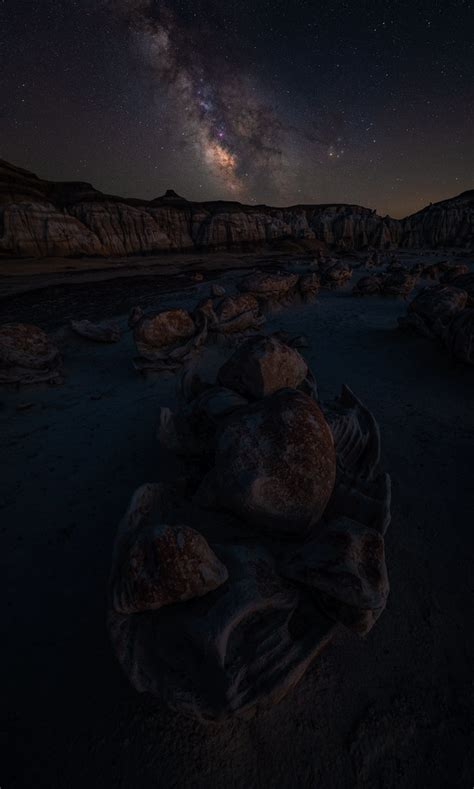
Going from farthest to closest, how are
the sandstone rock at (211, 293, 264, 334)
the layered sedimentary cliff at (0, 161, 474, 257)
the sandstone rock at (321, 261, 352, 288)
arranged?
the layered sedimentary cliff at (0, 161, 474, 257)
the sandstone rock at (321, 261, 352, 288)
the sandstone rock at (211, 293, 264, 334)

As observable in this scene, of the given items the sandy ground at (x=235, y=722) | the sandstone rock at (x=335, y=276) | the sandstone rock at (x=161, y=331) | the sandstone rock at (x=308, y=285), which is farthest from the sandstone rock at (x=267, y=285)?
the sandy ground at (x=235, y=722)

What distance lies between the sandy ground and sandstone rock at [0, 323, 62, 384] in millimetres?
1898

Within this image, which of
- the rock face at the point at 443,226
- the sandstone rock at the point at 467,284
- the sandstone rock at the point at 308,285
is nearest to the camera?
the sandstone rock at the point at 467,284

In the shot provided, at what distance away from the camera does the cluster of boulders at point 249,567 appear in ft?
4.08

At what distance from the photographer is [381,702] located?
1396mm

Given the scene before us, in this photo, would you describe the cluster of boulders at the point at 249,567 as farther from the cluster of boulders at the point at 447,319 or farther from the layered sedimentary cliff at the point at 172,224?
the layered sedimentary cliff at the point at 172,224

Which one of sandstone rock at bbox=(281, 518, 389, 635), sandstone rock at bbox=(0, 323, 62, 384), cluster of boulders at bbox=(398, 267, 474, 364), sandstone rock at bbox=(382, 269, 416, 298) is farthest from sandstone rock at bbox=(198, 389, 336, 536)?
Answer: sandstone rock at bbox=(382, 269, 416, 298)

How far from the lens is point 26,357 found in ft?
16.6

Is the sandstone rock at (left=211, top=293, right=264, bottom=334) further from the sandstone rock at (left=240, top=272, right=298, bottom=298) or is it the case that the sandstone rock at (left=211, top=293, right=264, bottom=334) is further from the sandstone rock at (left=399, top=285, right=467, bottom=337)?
the sandstone rock at (left=399, top=285, right=467, bottom=337)

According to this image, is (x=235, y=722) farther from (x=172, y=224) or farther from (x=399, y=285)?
(x=172, y=224)

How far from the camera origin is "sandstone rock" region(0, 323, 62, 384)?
16.1ft

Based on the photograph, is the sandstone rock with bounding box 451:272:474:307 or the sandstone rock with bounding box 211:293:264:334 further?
the sandstone rock with bounding box 451:272:474:307

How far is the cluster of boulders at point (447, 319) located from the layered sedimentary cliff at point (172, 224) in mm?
31159

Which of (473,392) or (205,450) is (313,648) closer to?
(205,450)
